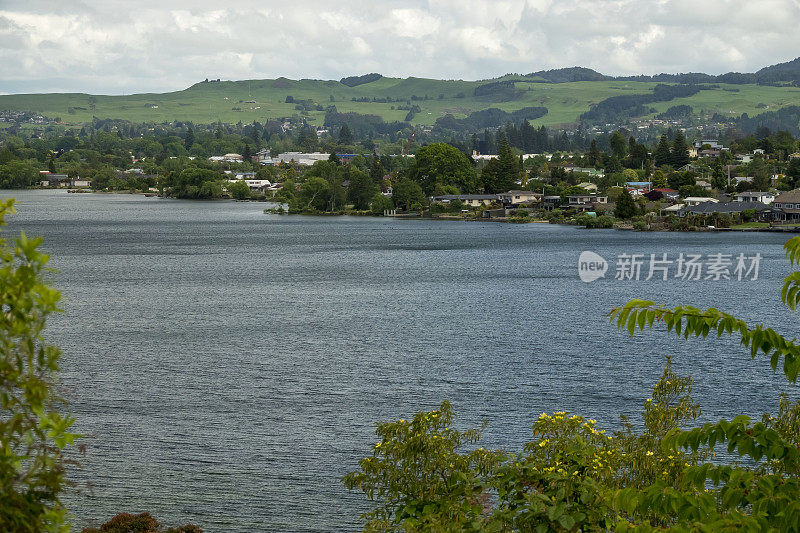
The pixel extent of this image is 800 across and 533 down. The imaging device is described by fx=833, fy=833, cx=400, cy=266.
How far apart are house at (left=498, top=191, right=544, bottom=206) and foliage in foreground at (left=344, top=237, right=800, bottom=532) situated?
77958 mm

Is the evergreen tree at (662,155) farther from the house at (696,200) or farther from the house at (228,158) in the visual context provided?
the house at (228,158)

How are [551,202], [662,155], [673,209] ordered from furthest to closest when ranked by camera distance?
1. [662,155]
2. [551,202]
3. [673,209]

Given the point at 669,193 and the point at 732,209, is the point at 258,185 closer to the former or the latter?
the point at 669,193

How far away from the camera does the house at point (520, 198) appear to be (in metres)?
88.1

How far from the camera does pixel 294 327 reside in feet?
99.0

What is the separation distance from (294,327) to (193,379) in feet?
26.3

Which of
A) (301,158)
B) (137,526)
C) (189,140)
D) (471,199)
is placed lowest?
(137,526)

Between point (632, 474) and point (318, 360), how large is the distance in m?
14.8

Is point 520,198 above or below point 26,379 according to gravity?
above

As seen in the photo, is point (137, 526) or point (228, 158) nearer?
point (137, 526)

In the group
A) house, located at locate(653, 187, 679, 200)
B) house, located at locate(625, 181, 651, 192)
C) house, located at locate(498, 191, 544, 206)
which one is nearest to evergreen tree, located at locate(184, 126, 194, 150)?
house, located at locate(498, 191, 544, 206)

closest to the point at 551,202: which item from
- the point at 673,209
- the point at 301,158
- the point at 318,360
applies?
the point at 673,209

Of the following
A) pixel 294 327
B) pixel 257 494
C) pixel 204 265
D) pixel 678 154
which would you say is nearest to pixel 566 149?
pixel 678 154

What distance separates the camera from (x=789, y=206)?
68.9 meters
